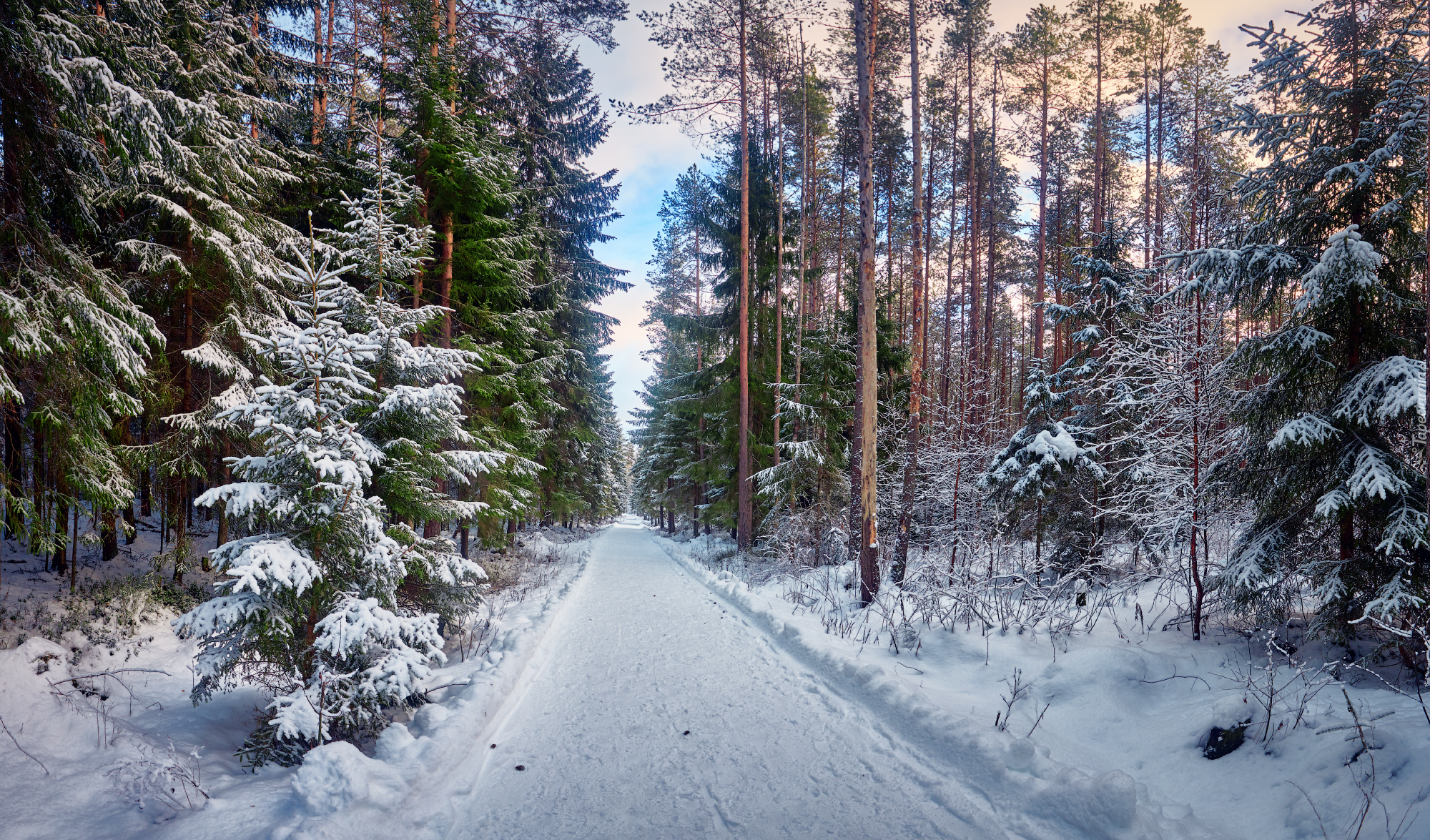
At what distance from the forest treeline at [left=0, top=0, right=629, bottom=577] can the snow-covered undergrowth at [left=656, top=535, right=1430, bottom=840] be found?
5152 mm

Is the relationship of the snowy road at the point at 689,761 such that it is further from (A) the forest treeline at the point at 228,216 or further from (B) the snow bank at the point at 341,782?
(A) the forest treeline at the point at 228,216

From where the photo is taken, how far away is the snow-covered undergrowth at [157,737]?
3.03m

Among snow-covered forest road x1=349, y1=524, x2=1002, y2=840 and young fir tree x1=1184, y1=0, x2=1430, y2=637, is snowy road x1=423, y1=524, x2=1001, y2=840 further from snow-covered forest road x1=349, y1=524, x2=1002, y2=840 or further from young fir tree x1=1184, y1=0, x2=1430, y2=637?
young fir tree x1=1184, y1=0, x2=1430, y2=637

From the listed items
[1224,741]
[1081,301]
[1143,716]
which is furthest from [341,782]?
[1081,301]

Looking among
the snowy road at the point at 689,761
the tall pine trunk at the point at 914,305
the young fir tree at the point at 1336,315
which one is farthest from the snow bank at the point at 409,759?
the tall pine trunk at the point at 914,305

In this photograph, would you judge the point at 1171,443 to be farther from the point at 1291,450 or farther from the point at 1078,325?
the point at 1078,325

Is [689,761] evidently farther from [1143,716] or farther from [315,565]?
[1143,716]

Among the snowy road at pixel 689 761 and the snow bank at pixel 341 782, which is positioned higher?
the snow bank at pixel 341 782

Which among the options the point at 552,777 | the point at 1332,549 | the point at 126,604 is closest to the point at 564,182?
the point at 126,604

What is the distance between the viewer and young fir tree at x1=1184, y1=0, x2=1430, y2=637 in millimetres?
4180

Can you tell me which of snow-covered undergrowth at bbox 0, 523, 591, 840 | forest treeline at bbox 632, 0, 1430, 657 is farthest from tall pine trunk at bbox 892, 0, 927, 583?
snow-covered undergrowth at bbox 0, 523, 591, 840

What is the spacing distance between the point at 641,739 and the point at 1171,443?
6696 mm

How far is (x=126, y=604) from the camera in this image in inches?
280

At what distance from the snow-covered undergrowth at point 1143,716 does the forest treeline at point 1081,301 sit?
0.56m
